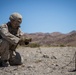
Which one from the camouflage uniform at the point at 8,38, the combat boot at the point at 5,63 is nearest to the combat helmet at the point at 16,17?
the camouflage uniform at the point at 8,38

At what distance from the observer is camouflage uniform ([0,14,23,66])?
25.6 feet

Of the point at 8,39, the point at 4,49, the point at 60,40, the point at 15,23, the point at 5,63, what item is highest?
the point at 15,23

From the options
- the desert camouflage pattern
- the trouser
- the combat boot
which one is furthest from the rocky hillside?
the trouser

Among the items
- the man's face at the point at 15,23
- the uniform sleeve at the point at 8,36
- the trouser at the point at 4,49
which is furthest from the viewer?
the man's face at the point at 15,23

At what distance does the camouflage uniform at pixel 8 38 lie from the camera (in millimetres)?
7805

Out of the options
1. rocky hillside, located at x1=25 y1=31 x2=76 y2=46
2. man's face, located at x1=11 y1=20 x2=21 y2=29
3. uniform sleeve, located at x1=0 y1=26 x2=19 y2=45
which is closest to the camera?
uniform sleeve, located at x1=0 y1=26 x2=19 y2=45

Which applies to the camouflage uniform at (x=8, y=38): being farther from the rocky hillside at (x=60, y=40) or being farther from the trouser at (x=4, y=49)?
the rocky hillside at (x=60, y=40)

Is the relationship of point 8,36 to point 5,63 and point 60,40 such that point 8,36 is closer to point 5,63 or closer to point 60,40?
point 5,63

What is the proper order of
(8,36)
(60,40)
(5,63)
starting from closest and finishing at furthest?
(8,36) → (5,63) → (60,40)

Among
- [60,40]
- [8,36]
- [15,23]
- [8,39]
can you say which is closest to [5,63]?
[8,39]

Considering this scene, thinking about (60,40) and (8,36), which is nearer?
(8,36)

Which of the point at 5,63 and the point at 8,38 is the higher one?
the point at 8,38

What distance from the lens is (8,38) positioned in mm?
7789

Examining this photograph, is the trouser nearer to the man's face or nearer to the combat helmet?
the man's face
